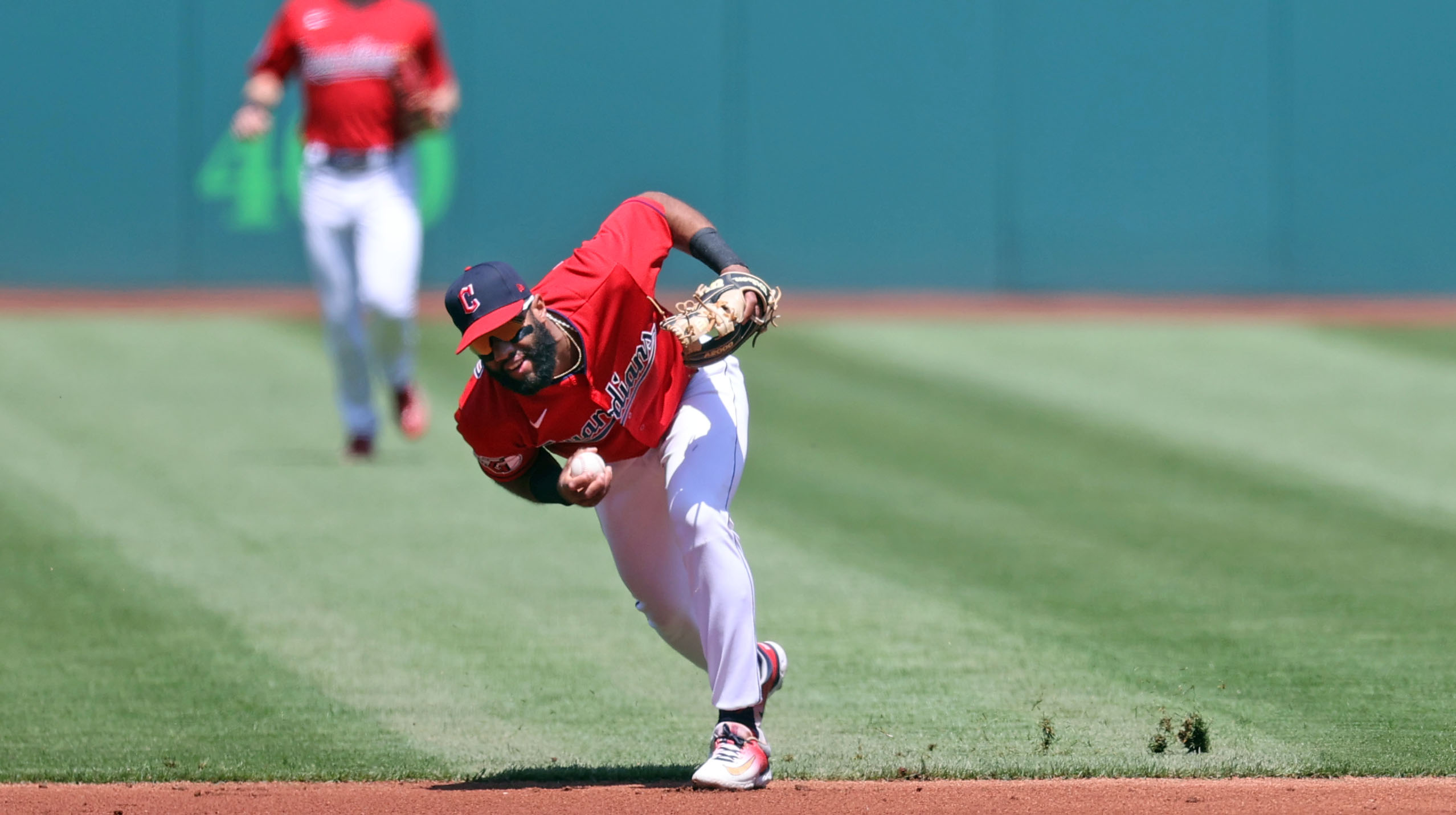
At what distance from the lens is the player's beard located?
171 inches

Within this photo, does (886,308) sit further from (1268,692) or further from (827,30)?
(1268,692)

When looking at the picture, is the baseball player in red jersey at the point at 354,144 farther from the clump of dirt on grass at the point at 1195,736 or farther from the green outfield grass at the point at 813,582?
the clump of dirt on grass at the point at 1195,736

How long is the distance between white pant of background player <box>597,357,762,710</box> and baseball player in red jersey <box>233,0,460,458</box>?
4.49 metres

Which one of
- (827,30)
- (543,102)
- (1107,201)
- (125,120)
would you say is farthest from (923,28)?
(125,120)

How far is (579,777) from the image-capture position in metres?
4.78

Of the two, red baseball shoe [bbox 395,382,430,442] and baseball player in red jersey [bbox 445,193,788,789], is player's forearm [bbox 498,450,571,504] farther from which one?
red baseball shoe [bbox 395,382,430,442]

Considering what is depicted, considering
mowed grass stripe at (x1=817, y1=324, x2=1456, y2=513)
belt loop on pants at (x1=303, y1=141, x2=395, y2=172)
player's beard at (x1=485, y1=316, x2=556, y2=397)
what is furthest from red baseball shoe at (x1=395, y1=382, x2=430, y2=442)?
player's beard at (x1=485, y1=316, x2=556, y2=397)

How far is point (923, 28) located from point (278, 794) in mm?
11066

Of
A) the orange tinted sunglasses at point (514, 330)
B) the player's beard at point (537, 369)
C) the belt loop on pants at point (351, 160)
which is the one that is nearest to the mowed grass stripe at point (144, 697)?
the player's beard at point (537, 369)

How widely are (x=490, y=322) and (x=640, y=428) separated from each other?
2.15 ft

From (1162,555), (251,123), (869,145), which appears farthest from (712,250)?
(869,145)

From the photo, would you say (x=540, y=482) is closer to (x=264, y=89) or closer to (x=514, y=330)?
(x=514, y=330)

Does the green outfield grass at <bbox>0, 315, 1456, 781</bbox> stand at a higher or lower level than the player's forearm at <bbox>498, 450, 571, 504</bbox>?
lower

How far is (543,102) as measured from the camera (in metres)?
14.5
